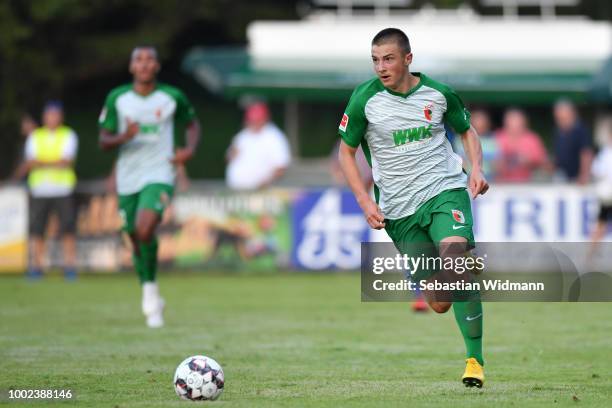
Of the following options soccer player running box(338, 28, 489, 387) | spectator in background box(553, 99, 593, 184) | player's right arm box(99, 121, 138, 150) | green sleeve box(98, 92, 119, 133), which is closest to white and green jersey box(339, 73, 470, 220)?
soccer player running box(338, 28, 489, 387)

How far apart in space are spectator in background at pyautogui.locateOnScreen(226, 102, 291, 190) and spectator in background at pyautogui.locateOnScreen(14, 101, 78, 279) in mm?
2623

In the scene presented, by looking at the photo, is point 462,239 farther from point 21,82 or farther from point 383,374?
point 21,82

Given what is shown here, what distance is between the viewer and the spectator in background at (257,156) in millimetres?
23281

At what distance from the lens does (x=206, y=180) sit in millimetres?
34188

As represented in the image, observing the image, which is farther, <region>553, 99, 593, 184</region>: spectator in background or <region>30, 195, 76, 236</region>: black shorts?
<region>553, 99, 593, 184</region>: spectator in background

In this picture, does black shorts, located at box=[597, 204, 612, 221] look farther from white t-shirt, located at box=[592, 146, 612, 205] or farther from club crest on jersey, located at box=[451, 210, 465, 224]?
club crest on jersey, located at box=[451, 210, 465, 224]

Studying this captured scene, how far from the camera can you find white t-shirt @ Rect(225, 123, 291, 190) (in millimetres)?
23297

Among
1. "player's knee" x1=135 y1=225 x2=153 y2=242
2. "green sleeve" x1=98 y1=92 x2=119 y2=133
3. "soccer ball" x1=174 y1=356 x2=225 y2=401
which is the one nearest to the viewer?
"soccer ball" x1=174 y1=356 x2=225 y2=401

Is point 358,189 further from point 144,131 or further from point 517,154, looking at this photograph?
point 517,154

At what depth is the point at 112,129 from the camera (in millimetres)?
14812

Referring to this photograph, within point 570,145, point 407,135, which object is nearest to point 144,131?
point 407,135

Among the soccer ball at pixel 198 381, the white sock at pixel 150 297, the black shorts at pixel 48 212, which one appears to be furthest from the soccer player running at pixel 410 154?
the black shorts at pixel 48 212

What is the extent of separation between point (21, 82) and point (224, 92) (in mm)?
4052

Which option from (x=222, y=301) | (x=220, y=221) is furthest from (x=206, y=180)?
(x=222, y=301)
